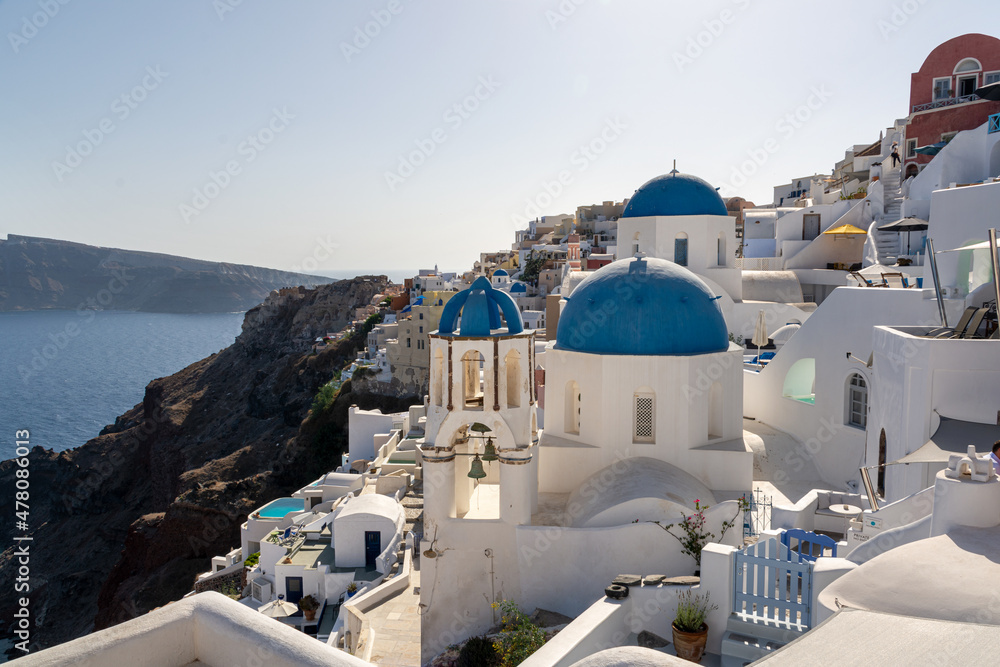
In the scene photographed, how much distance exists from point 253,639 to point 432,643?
905cm

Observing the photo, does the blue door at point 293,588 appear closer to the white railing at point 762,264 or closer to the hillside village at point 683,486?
the hillside village at point 683,486

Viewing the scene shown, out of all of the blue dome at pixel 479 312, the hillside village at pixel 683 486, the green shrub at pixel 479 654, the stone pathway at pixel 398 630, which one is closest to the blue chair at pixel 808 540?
the hillside village at pixel 683 486

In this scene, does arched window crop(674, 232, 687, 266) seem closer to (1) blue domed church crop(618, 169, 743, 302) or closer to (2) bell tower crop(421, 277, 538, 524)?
(1) blue domed church crop(618, 169, 743, 302)

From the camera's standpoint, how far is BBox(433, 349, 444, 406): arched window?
440 inches

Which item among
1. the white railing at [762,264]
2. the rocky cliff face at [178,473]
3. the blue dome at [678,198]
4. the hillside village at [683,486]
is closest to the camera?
the hillside village at [683,486]

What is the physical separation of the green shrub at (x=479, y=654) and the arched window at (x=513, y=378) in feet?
12.1

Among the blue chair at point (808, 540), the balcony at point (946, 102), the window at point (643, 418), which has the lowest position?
the blue chair at point (808, 540)

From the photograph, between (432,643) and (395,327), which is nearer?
(432,643)

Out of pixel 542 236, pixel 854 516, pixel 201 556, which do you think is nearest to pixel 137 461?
pixel 201 556

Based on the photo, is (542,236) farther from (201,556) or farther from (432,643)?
(432,643)

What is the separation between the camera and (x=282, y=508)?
2989 centimetres

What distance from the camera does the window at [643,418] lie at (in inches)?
477

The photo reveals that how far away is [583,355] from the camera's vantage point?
1245 centimetres

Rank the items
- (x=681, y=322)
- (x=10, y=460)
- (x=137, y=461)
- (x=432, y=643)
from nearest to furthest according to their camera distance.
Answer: (x=432, y=643)
(x=681, y=322)
(x=10, y=460)
(x=137, y=461)
